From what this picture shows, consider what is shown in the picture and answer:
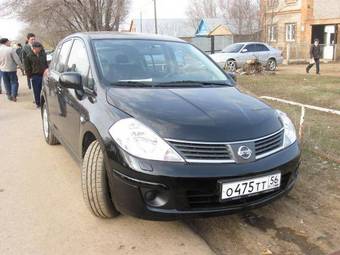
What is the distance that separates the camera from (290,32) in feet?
120

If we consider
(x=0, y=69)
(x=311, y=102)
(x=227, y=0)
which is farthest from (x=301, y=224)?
(x=227, y=0)

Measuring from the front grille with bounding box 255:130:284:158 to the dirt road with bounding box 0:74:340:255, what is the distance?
72 centimetres

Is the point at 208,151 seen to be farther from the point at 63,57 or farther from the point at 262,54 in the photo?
the point at 262,54

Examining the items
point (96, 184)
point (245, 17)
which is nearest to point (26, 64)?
point (96, 184)

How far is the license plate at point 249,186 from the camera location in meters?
3.23

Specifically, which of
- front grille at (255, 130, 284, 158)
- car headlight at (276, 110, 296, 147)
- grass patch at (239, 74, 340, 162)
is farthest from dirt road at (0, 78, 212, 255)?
grass patch at (239, 74, 340, 162)

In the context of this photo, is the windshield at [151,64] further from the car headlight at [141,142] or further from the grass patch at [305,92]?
the grass patch at [305,92]

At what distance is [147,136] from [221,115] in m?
0.67

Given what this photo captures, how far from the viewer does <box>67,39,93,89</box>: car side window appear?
4324 mm

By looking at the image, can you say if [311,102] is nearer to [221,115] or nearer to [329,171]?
[329,171]

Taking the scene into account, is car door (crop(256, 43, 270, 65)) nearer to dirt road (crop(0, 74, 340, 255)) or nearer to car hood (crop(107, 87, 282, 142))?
dirt road (crop(0, 74, 340, 255))

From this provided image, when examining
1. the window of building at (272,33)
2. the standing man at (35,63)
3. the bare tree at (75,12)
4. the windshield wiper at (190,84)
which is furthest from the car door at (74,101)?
the window of building at (272,33)

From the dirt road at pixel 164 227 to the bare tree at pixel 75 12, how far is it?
19.7 meters

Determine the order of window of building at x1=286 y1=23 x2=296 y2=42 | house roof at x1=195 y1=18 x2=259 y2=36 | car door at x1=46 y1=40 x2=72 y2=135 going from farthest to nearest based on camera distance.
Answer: house roof at x1=195 y1=18 x2=259 y2=36 < window of building at x1=286 y1=23 x2=296 y2=42 < car door at x1=46 y1=40 x2=72 y2=135
